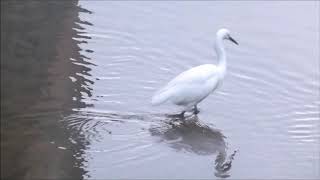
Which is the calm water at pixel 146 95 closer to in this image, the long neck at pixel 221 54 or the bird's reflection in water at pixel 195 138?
the bird's reflection in water at pixel 195 138

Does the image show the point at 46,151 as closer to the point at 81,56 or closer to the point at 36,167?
the point at 36,167

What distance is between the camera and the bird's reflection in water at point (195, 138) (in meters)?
7.23

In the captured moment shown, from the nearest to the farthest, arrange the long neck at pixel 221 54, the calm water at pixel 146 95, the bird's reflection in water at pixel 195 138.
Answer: the calm water at pixel 146 95, the bird's reflection in water at pixel 195 138, the long neck at pixel 221 54

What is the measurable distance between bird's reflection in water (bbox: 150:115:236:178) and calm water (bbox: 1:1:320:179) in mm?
20

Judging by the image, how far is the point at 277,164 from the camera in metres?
7.21

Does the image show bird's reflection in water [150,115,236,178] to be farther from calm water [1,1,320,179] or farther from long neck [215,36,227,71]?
long neck [215,36,227,71]

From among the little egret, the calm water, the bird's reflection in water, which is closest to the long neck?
the little egret

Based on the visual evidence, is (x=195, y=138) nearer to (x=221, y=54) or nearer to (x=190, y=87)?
(x=190, y=87)

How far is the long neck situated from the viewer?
840 cm

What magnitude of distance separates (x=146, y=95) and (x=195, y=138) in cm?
116

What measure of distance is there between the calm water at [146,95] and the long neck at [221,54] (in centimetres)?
52

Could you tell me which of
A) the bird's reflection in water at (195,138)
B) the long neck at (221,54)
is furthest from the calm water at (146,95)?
the long neck at (221,54)

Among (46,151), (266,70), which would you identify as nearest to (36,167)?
(46,151)

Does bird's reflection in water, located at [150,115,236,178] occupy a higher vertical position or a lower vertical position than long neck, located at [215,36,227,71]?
lower
